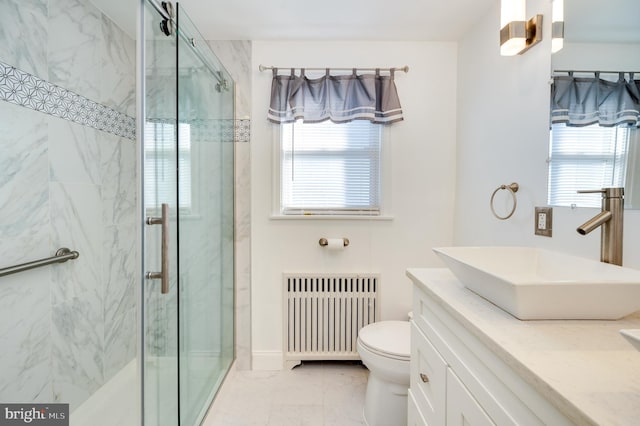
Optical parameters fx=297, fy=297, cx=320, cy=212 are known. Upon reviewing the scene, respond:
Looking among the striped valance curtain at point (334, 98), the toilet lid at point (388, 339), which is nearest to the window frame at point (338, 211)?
the striped valance curtain at point (334, 98)

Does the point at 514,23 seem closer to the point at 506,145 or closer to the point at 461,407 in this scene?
the point at 506,145

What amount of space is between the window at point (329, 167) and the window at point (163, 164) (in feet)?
2.72

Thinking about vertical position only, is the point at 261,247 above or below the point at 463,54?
below

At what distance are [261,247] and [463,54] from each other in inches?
74.5

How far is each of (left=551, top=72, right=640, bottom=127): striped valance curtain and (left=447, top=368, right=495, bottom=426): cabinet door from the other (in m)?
0.98

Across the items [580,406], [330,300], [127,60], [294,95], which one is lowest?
[330,300]

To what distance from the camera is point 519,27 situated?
4.44ft

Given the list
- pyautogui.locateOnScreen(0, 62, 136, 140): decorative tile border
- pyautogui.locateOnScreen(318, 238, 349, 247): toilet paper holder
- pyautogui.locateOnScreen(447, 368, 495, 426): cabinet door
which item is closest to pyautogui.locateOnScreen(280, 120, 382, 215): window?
pyautogui.locateOnScreen(318, 238, 349, 247): toilet paper holder

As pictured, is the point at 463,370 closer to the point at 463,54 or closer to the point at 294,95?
the point at 294,95

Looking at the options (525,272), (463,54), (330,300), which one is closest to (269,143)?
(330,300)

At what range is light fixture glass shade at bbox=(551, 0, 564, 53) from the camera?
123cm

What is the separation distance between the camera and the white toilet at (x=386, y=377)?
1.46 m

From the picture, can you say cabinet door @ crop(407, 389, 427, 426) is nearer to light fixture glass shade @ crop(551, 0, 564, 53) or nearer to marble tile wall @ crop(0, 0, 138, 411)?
marble tile wall @ crop(0, 0, 138, 411)

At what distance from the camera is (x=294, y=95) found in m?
2.00
